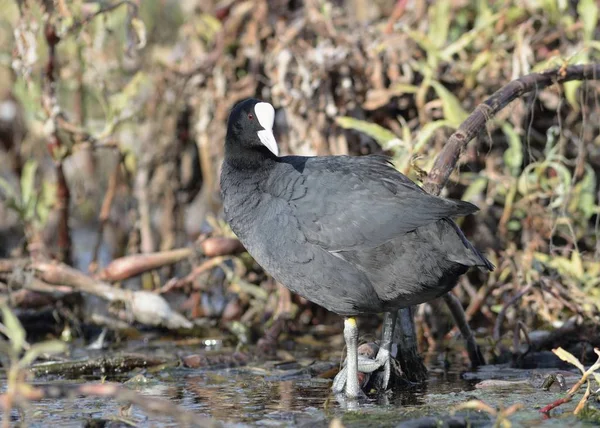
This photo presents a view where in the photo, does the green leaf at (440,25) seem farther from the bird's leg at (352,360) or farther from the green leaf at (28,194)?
the green leaf at (28,194)

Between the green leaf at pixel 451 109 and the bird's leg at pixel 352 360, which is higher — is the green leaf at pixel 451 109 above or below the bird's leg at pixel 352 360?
above

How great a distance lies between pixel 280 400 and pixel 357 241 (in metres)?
0.74

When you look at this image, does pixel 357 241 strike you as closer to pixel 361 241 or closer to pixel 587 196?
pixel 361 241

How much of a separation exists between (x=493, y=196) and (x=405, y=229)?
2.33 meters

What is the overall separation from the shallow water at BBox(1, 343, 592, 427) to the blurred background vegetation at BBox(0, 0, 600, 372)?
0.86m

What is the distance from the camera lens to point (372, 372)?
3.91 meters

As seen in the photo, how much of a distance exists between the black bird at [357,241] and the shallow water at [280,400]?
0.83 ft

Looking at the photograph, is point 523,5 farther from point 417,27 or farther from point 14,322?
point 14,322

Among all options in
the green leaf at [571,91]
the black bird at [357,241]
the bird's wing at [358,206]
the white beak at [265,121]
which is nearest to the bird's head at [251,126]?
the white beak at [265,121]

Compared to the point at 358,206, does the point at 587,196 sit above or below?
above

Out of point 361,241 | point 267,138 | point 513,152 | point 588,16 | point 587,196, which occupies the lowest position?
point 361,241

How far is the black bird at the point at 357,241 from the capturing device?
362 centimetres

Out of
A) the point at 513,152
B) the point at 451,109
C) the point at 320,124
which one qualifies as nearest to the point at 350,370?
the point at 451,109

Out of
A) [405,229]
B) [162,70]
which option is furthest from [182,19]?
[405,229]
